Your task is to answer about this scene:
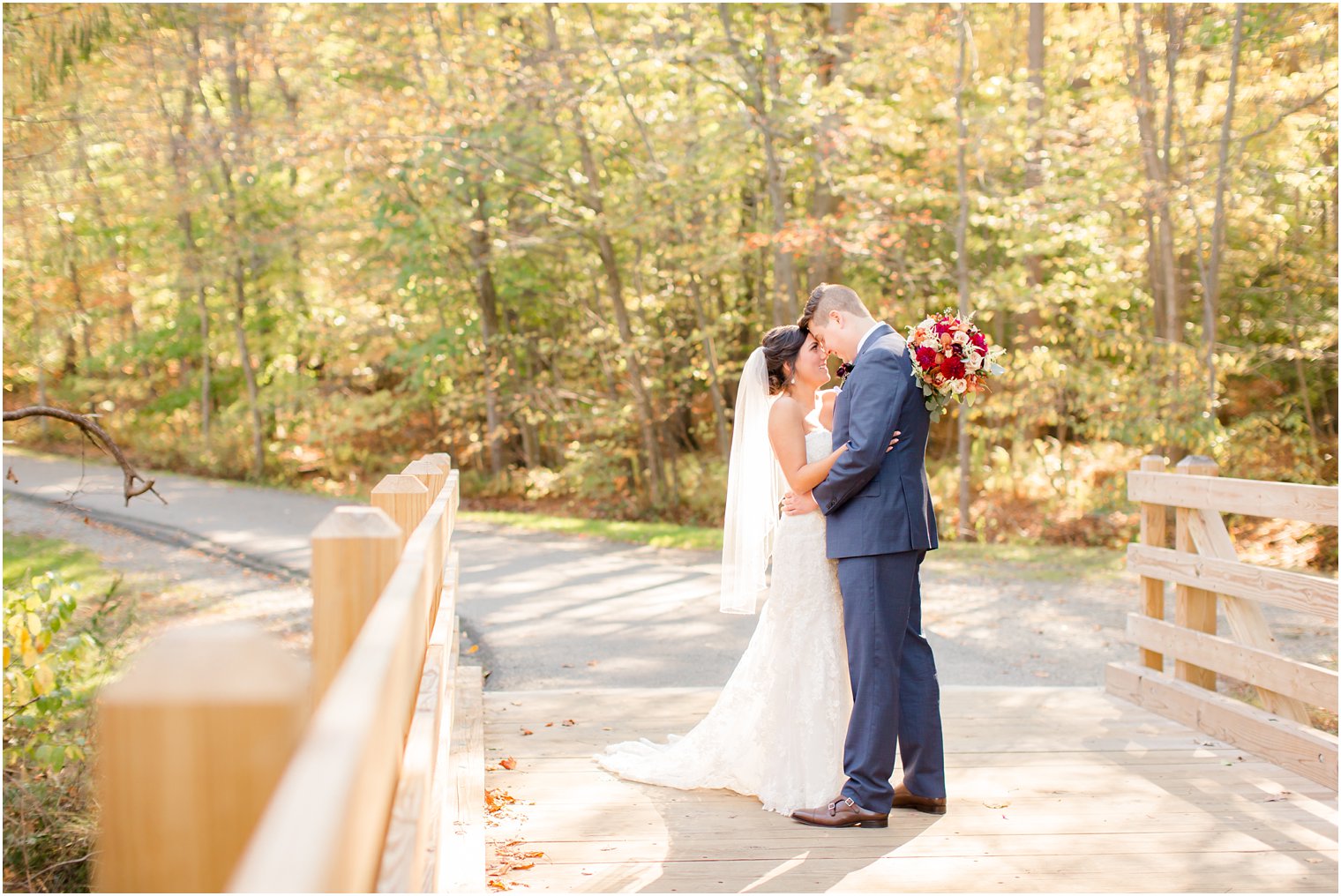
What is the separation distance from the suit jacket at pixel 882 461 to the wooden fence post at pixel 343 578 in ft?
9.03

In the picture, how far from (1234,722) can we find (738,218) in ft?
34.0

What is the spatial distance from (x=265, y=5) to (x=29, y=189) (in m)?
9.77

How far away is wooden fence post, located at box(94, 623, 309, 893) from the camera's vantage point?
46.0 inches

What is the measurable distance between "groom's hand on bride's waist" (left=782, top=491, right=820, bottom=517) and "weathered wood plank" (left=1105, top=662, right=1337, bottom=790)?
230 centimetres

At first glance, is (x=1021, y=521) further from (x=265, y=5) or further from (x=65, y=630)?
(x=265, y=5)

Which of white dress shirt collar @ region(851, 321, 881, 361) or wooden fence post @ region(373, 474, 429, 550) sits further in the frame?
white dress shirt collar @ region(851, 321, 881, 361)

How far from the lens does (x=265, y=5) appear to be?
1562 centimetres

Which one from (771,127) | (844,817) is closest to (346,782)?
(844,817)

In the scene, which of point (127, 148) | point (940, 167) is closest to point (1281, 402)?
point (940, 167)

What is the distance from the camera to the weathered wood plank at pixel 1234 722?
465 centimetres

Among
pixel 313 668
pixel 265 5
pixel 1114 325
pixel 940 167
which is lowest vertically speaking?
pixel 313 668

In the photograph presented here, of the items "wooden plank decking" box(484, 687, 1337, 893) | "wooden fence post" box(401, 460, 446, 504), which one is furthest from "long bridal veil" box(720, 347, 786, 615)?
"wooden fence post" box(401, 460, 446, 504)

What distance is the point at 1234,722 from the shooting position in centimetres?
515

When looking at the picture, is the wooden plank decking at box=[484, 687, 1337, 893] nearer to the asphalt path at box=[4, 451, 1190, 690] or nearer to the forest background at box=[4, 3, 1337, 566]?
the asphalt path at box=[4, 451, 1190, 690]
